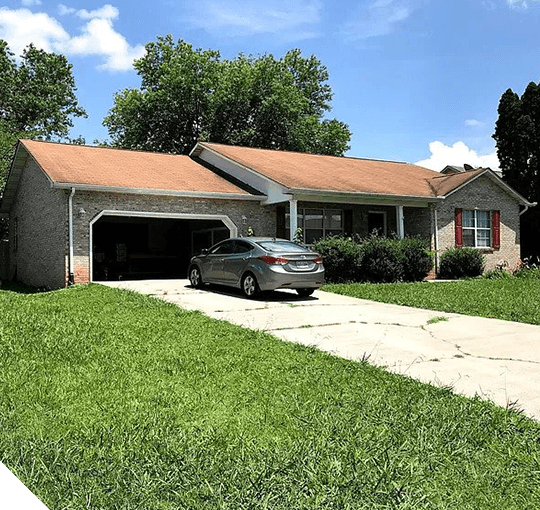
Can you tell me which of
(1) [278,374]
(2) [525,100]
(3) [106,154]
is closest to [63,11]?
(1) [278,374]

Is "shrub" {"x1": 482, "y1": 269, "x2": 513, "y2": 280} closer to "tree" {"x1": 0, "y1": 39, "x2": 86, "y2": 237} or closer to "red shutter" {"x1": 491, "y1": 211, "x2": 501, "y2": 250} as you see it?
"red shutter" {"x1": 491, "y1": 211, "x2": 501, "y2": 250}

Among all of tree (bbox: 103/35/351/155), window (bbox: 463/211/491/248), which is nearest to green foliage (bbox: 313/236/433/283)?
window (bbox: 463/211/491/248)

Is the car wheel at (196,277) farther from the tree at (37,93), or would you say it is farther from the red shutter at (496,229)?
the tree at (37,93)

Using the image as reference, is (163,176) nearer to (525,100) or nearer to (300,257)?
(300,257)

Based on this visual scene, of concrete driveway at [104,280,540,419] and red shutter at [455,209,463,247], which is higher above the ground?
red shutter at [455,209,463,247]

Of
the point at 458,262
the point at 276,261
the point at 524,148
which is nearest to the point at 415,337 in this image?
the point at 276,261

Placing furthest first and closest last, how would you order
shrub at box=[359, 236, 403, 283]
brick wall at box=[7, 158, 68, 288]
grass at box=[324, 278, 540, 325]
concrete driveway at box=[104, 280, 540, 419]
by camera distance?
1. shrub at box=[359, 236, 403, 283]
2. brick wall at box=[7, 158, 68, 288]
3. grass at box=[324, 278, 540, 325]
4. concrete driveway at box=[104, 280, 540, 419]

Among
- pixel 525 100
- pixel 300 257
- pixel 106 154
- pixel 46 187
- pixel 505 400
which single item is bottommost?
pixel 505 400

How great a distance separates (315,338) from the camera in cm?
792

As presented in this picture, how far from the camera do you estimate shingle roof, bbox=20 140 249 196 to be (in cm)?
1789

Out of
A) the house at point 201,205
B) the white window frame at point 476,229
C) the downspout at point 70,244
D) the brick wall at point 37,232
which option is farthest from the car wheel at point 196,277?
the white window frame at point 476,229

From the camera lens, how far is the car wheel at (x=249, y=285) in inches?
525

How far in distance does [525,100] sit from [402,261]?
1484 cm

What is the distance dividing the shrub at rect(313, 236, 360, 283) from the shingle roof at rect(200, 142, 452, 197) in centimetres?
218
